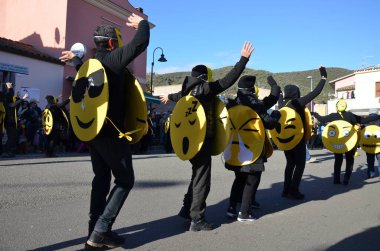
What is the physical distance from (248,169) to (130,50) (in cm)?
227

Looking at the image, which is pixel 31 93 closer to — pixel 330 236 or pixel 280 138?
pixel 280 138

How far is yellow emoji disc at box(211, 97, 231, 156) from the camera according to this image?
4459 mm

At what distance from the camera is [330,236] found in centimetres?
438

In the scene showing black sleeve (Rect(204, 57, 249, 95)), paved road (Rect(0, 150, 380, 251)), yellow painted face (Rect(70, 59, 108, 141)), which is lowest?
paved road (Rect(0, 150, 380, 251))

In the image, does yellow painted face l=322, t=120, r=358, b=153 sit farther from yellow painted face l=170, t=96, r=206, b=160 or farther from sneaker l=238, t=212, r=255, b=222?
yellow painted face l=170, t=96, r=206, b=160

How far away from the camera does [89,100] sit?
3414 mm

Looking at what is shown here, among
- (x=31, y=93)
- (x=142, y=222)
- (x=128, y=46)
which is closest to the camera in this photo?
(x=128, y=46)

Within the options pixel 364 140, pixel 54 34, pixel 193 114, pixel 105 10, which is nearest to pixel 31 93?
pixel 54 34

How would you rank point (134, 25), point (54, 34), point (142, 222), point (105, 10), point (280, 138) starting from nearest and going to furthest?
point (134, 25)
point (142, 222)
point (280, 138)
point (54, 34)
point (105, 10)

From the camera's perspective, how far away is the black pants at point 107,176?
3488mm

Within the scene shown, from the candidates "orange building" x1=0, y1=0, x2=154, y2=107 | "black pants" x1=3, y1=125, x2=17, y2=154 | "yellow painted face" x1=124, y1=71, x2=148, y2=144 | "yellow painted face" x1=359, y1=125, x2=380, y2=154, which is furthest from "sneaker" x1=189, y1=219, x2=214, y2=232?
"orange building" x1=0, y1=0, x2=154, y2=107

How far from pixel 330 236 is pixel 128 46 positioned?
2923 millimetres

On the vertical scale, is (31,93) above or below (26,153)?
above

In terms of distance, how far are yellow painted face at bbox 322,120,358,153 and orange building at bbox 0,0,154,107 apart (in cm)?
1313
